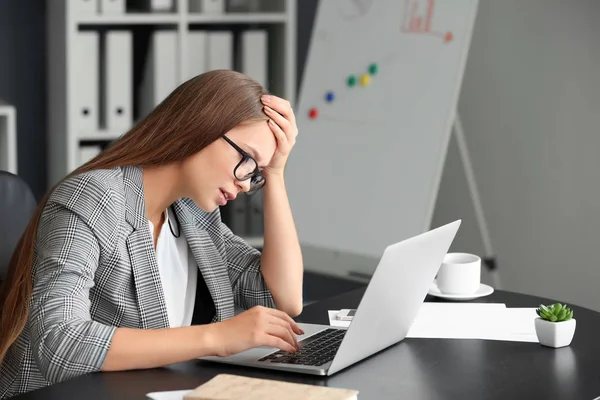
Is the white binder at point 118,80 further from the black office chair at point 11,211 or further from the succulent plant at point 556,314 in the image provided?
the succulent plant at point 556,314

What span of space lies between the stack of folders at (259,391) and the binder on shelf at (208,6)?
254 centimetres

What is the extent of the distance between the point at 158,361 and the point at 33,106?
244 cm

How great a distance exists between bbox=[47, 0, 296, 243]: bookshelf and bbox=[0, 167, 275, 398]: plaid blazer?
66.1 inches

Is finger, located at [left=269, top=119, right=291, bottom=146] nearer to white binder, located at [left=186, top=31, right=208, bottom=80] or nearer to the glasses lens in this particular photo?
the glasses lens

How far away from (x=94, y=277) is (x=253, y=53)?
2159 mm

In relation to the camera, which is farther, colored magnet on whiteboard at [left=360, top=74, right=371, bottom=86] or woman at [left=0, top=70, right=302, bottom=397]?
colored magnet on whiteboard at [left=360, top=74, right=371, bottom=86]

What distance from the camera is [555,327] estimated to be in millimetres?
1462

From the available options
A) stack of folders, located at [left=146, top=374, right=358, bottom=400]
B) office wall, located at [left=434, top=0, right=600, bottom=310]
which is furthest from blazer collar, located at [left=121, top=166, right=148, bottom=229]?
office wall, located at [left=434, top=0, right=600, bottom=310]

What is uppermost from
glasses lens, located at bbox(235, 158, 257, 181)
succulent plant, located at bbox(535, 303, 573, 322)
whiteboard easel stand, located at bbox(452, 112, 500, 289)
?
glasses lens, located at bbox(235, 158, 257, 181)

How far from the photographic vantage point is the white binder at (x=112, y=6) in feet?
11.0

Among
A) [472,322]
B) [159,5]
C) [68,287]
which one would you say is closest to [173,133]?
[68,287]

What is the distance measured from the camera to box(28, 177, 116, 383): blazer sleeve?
53.0 inches

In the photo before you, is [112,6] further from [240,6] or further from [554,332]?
[554,332]

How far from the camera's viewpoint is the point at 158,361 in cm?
135
